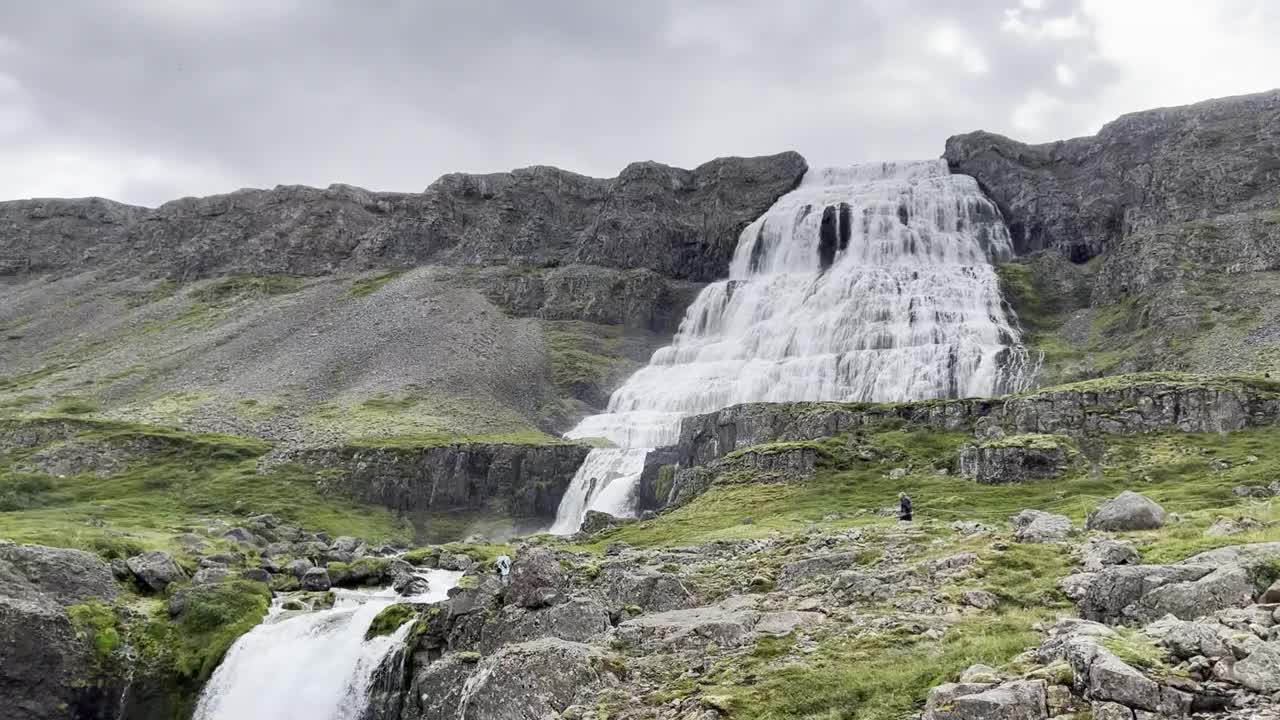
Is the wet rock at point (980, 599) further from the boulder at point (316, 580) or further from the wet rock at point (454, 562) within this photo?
the wet rock at point (454, 562)

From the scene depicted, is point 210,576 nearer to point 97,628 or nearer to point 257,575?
point 257,575

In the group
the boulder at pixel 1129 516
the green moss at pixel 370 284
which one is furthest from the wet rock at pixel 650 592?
the green moss at pixel 370 284

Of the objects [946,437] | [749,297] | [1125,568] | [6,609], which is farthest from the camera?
[749,297]

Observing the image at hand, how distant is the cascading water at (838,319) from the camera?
9488cm

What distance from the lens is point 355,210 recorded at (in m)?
180

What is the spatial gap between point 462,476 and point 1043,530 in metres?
68.6

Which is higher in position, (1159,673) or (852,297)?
(852,297)

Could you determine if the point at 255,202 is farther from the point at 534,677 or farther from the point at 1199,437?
the point at 534,677

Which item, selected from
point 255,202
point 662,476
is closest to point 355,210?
point 255,202

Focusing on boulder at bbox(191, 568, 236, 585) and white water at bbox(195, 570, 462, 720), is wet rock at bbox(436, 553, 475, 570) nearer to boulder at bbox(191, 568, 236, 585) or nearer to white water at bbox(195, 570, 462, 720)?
boulder at bbox(191, 568, 236, 585)

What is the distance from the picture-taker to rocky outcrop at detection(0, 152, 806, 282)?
158250 millimetres

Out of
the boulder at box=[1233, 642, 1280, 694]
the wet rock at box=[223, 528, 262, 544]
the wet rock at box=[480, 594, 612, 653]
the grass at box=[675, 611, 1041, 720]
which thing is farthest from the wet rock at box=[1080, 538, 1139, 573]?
the wet rock at box=[223, 528, 262, 544]

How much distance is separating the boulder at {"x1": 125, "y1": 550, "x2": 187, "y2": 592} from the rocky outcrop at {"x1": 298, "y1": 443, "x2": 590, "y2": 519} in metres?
44.3

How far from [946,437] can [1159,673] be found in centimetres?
5513
